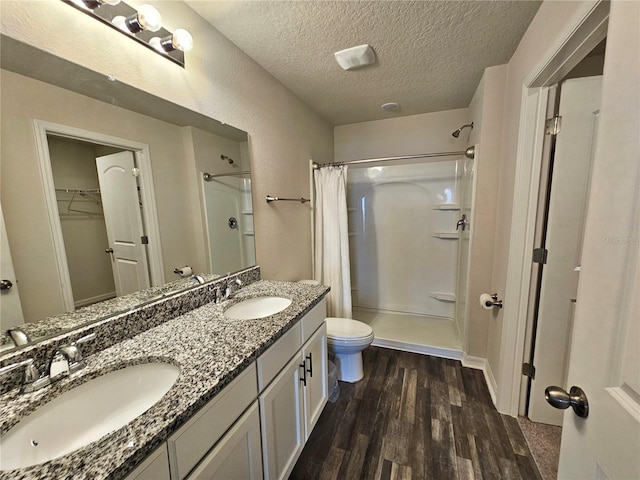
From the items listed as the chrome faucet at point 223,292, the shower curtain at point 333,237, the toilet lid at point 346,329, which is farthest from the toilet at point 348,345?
the chrome faucet at point 223,292

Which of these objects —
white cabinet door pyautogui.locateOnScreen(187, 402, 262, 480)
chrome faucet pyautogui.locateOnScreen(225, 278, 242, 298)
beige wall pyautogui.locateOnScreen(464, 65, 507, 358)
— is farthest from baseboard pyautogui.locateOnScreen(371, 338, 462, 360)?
white cabinet door pyautogui.locateOnScreen(187, 402, 262, 480)

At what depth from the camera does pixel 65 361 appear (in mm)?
778

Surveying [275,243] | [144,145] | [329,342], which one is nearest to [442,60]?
[275,243]

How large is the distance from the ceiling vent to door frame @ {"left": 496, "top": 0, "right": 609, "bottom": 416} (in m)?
0.88

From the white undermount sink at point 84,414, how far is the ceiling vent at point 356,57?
186 cm

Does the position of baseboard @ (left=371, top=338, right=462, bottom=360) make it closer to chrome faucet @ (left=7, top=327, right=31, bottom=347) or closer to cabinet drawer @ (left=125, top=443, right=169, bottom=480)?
cabinet drawer @ (left=125, top=443, right=169, bottom=480)

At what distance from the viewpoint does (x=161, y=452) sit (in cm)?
59

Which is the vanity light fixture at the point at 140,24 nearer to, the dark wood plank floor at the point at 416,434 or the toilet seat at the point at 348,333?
the toilet seat at the point at 348,333

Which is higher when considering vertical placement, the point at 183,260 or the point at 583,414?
the point at 183,260

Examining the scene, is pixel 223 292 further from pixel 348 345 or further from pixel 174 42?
pixel 174 42

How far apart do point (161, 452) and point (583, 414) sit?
2.96ft

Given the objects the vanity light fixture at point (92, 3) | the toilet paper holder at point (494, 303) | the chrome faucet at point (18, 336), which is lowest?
the toilet paper holder at point (494, 303)

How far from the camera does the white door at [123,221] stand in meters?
0.97

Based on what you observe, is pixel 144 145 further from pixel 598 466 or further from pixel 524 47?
pixel 524 47
